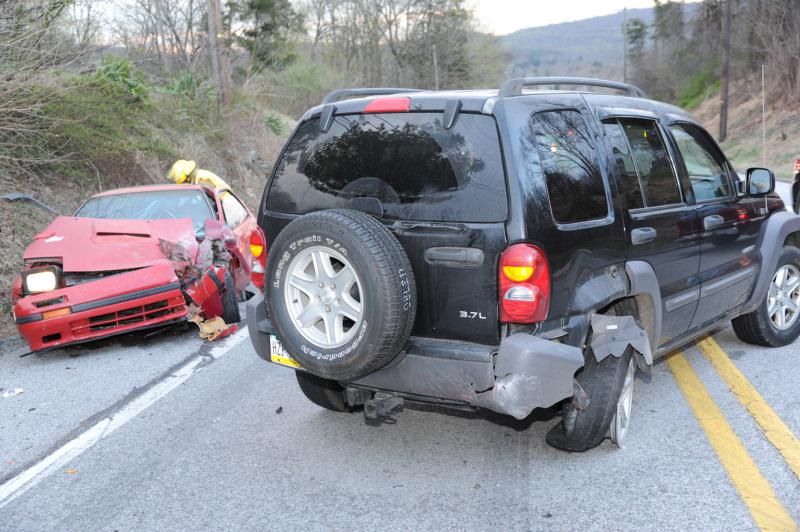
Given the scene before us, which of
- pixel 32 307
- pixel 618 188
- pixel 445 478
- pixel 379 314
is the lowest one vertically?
pixel 445 478

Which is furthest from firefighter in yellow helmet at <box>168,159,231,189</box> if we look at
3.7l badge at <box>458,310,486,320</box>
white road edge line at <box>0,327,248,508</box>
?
3.7l badge at <box>458,310,486,320</box>

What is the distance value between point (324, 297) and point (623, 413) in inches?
74.2

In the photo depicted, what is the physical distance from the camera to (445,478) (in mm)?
3873

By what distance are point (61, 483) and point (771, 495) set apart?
3.65 meters

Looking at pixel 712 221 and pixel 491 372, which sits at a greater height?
pixel 712 221

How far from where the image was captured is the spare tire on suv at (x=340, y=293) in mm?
3377

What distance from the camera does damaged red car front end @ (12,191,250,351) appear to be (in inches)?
244

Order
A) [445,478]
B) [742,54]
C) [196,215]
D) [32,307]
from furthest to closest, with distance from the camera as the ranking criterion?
[742,54] → [196,215] → [32,307] → [445,478]

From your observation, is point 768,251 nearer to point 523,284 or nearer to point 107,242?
point 523,284

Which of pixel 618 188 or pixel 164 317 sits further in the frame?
pixel 164 317

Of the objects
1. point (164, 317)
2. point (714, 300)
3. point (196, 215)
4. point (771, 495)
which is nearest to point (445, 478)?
point (771, 495)

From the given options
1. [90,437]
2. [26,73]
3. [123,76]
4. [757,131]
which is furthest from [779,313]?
[757,131]

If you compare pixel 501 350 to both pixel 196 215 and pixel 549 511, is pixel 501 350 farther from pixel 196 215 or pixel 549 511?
pixel 196 215

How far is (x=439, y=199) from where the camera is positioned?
3576 millimetres
